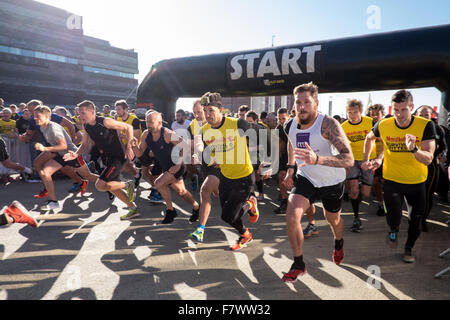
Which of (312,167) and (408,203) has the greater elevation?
(312,167)

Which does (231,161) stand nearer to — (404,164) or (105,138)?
(404,164)

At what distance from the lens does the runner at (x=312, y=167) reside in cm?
289

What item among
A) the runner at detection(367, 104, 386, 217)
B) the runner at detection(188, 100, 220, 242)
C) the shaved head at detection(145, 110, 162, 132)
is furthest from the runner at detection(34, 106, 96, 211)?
the runner at detection(367, 104, 386, 217)

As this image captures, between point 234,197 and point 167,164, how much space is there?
1.71 metres

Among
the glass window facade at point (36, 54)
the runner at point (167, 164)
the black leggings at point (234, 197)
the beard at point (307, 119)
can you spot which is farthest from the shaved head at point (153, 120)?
the glass window facade at point (36, 54)

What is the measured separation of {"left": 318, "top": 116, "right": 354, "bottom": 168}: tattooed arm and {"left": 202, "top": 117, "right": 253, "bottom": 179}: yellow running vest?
130 cm

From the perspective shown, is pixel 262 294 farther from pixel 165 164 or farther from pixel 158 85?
pixel 158 85

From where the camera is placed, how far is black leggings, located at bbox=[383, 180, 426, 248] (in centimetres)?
339

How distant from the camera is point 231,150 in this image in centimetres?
397

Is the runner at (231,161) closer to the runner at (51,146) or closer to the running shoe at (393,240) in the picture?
the running shoe at (393,240)

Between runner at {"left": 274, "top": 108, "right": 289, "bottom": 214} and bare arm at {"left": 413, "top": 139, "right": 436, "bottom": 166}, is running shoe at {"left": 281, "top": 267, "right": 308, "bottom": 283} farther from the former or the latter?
runner at {"left": 274, "top": 108, "right": 289, "bottom": 214}

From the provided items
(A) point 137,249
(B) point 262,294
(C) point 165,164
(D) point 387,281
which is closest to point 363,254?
(D) point 387,281

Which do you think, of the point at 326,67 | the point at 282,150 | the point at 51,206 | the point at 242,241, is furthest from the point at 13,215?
the point at 326,67

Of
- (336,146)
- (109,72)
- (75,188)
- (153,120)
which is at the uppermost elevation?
(109,72)
